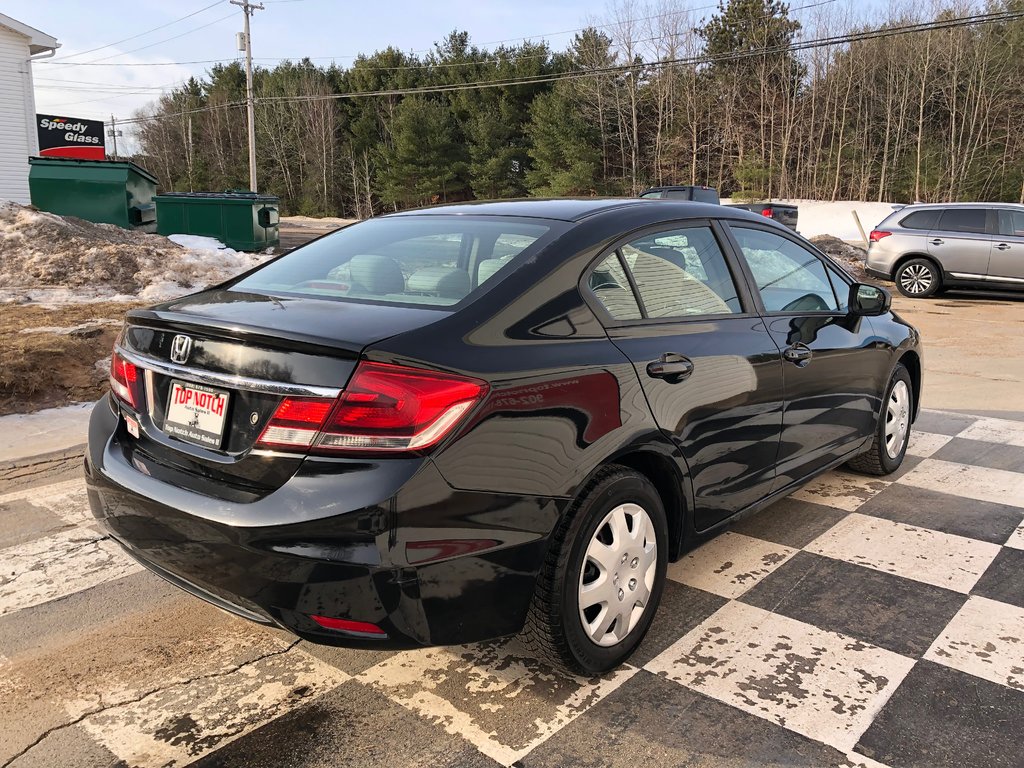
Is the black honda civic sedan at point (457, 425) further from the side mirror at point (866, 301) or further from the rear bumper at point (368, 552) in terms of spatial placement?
the side mirror at point (866, 301)

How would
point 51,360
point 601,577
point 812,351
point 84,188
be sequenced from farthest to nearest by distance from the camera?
1. point 84,188
2. point 51,360
3. point 812,351
4. point 601,577

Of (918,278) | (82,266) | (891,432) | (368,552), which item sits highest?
(82,266)

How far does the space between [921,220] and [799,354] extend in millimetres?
12652

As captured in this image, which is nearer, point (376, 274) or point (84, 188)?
point (376, 274)

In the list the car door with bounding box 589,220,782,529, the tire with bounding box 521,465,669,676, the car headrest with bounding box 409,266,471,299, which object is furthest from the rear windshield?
the tire with bounding box 521,465,669,676

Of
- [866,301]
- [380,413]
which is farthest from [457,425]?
[866,301]

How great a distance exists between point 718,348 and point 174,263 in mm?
10074

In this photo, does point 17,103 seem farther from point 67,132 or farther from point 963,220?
point 963,220

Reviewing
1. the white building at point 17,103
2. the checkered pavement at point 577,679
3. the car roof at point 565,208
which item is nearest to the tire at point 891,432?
the checkered pavement at point 577,679

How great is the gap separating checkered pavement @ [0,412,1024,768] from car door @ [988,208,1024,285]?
11917mm

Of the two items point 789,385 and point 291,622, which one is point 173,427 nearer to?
point 291,622

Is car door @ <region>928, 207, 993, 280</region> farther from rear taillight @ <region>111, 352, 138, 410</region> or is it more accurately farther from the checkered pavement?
rear taillight @ <region>111, 352, 138, 410</region>

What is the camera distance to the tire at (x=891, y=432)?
14.8 feet

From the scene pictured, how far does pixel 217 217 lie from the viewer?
52.2ft
